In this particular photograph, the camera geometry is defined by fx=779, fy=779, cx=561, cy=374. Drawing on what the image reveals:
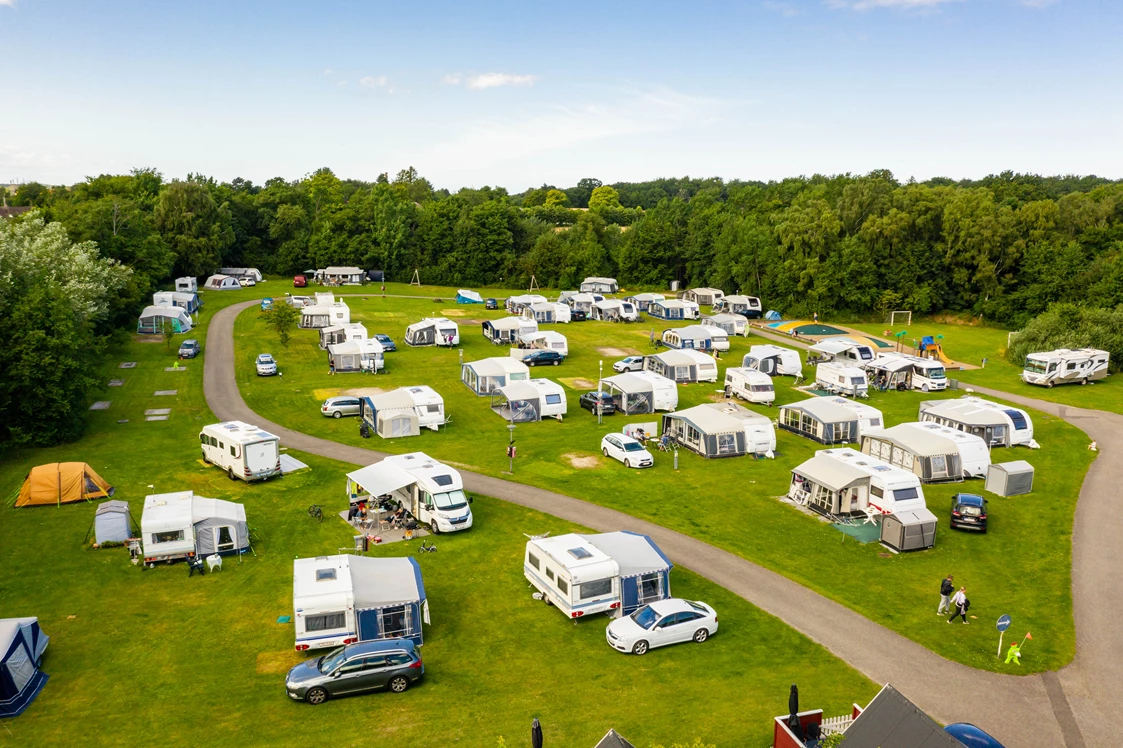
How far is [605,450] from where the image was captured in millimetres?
36531

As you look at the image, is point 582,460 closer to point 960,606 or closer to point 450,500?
point 450,500

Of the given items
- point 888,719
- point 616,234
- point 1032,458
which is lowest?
point 1032,458

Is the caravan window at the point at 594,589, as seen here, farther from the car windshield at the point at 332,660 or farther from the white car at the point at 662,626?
the car windshield at the point at 332,660

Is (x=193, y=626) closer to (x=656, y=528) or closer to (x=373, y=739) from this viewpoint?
(x=373, y=739)

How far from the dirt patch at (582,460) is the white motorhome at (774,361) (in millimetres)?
21373

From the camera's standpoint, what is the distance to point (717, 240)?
312ft

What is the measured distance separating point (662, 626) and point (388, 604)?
7.16 metres

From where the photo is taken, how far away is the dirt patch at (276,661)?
19.3 meters

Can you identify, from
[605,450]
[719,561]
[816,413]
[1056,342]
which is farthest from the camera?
[1056,342]

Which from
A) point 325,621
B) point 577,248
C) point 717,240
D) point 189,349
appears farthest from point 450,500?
point 577,248

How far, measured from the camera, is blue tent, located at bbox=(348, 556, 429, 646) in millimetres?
20016

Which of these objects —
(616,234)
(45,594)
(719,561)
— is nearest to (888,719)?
(719,561)

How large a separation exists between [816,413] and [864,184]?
55.4 m

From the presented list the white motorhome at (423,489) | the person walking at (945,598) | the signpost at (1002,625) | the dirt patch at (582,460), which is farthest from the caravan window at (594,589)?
the dirt patch at (582,460)
